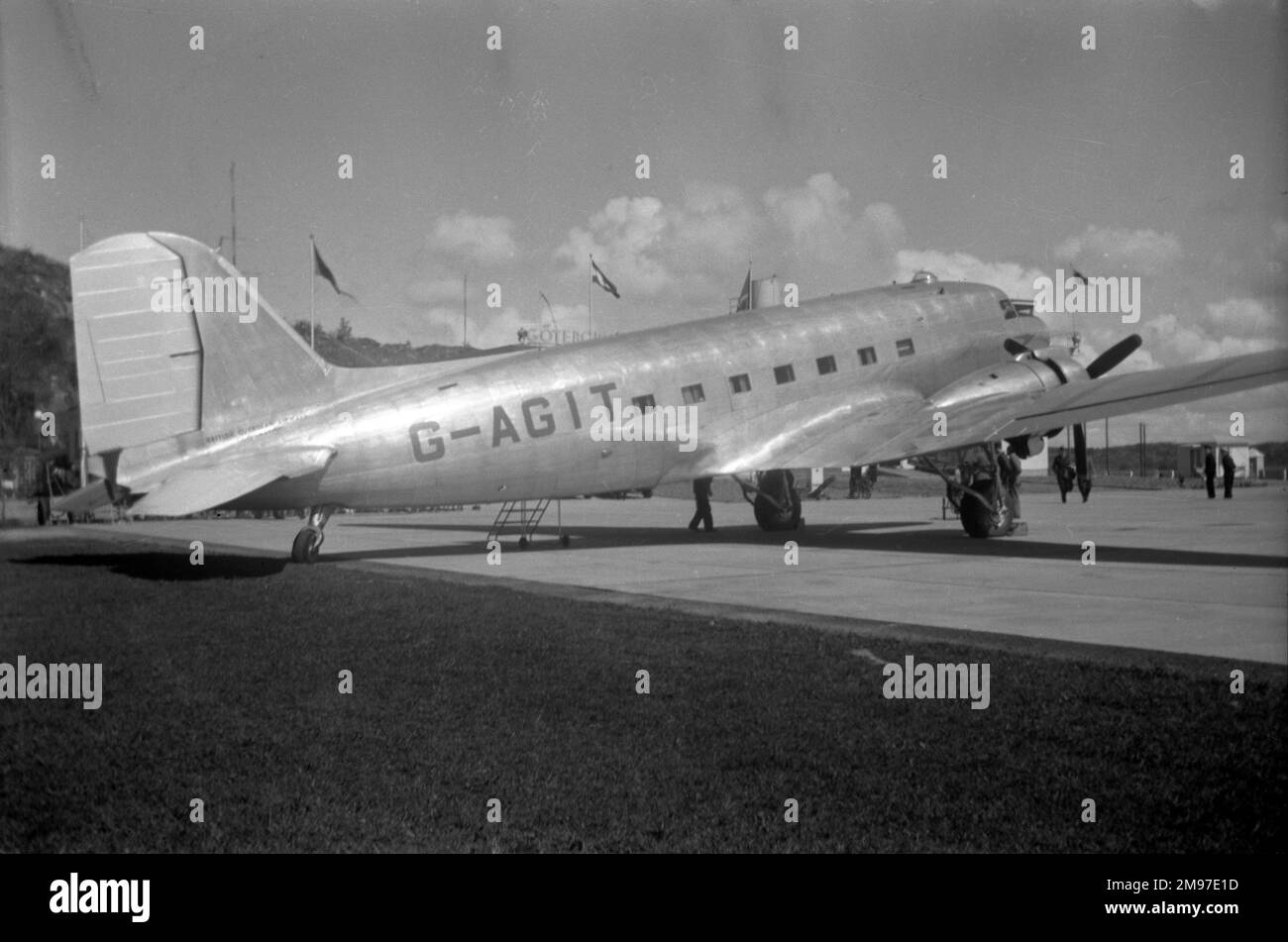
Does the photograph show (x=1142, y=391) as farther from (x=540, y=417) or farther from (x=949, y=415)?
(x=540, y=417)

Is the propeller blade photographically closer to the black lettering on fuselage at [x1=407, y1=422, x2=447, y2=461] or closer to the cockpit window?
the cockpit window

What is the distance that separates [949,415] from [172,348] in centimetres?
1484

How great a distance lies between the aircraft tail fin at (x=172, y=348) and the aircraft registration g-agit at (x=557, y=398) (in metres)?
0.03

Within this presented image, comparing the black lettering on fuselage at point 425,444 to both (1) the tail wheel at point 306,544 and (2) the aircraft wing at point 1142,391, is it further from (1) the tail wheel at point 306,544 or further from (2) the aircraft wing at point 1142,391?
(2) the aircraft wing at point 1142,391

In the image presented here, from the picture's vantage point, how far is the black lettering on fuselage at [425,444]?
60.0 feet

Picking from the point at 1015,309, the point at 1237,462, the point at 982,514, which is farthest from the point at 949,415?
the point at 1237,462

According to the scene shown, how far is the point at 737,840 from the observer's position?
17.6 ft

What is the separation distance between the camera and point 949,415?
2241cm

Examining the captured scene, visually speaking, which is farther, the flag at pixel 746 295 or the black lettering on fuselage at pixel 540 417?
the flag at pixel 746 295

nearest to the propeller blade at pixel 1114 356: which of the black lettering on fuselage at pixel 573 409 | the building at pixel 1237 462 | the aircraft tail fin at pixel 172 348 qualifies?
the black lettering on fuselage at pixel 573 409

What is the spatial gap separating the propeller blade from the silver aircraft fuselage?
2.04 meters
